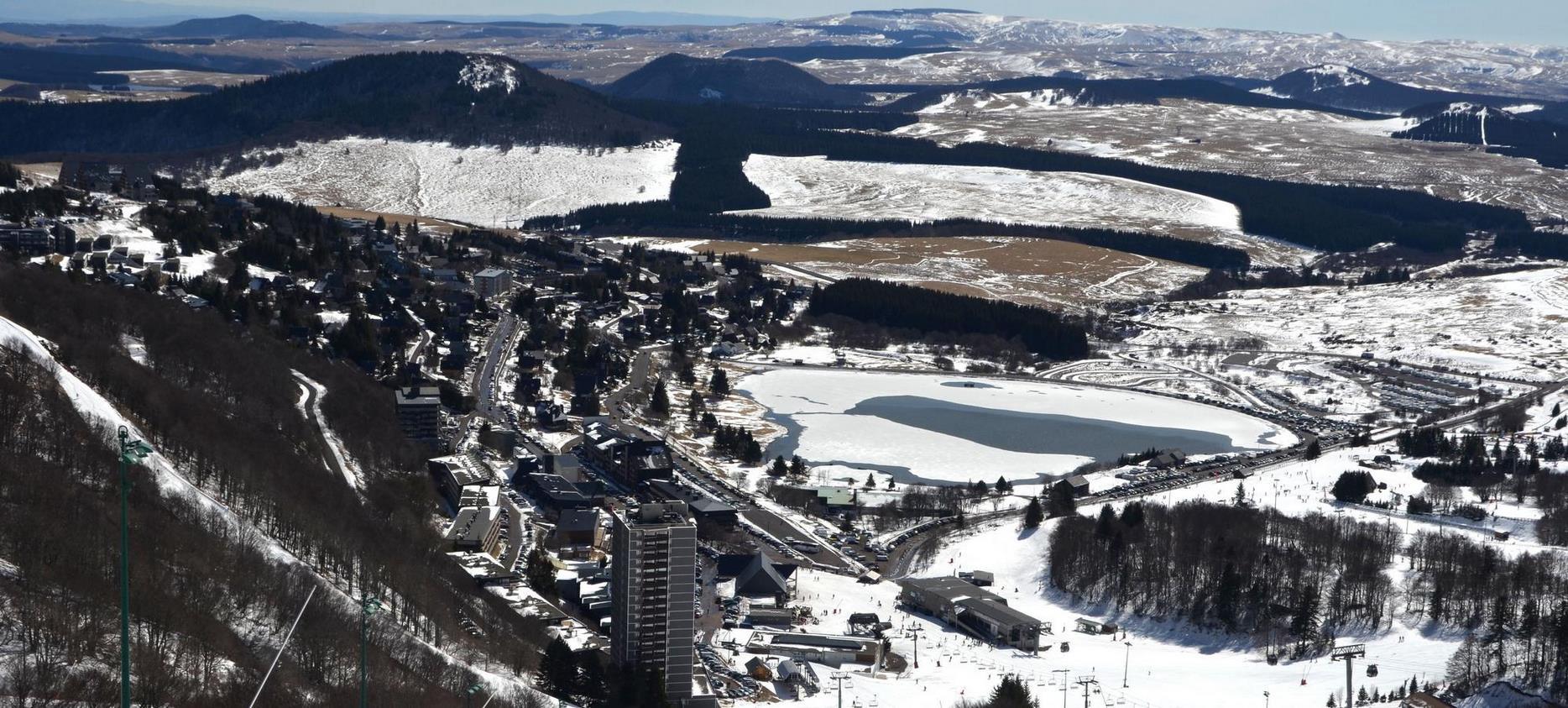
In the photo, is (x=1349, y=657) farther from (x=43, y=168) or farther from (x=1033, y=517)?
(x=43, y=168)

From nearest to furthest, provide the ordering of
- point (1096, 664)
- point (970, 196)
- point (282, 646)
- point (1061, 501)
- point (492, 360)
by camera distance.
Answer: point (282, 646) → point (1096, 664) → point (1061, 501) → point (492, 360) → point (970, 196)

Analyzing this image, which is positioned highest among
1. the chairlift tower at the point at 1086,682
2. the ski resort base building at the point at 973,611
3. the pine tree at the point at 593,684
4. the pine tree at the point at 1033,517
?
the pine tree at the point at 593,684

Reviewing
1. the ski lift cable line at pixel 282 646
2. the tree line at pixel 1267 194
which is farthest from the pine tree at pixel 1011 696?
the tree line at pixel 1267 194

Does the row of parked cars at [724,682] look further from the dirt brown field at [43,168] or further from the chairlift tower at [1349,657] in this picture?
the dirt brown field at [43,168]

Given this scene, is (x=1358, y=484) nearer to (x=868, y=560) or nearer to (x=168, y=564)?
(x=868, y=560)

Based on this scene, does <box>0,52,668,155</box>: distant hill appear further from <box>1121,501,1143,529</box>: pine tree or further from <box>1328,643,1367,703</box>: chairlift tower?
<box>1328,643,1367,703</box>: chairlift tower

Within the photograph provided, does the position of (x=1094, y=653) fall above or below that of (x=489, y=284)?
above

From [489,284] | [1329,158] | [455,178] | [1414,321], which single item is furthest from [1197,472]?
[1329,158]
